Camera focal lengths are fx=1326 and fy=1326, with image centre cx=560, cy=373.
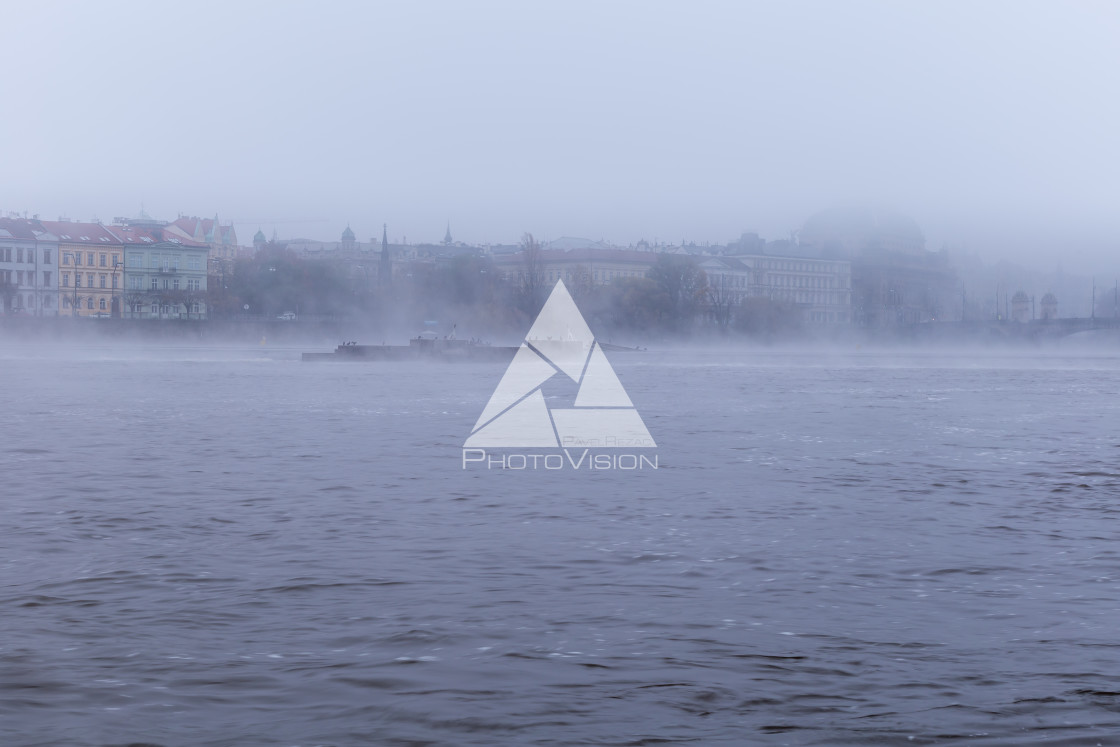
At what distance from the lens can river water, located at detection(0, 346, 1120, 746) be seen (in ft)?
19.1

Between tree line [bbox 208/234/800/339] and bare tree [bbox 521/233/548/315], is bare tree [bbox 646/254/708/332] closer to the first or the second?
tree line [bbox 208/234/800/339]

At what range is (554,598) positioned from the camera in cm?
820

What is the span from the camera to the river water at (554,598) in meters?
5.82

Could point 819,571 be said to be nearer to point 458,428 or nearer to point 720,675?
point 720,675

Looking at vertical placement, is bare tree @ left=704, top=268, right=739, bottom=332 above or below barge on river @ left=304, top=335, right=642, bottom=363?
above

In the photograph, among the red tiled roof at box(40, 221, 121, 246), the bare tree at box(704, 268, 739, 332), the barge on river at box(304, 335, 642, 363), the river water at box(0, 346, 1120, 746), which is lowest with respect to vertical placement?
the barge on river at box(304, 335, 642, 363)

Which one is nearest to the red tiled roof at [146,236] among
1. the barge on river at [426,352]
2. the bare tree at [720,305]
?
the bare tree at [720,305]

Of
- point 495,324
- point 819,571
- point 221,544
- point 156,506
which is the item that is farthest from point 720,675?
point 495,324

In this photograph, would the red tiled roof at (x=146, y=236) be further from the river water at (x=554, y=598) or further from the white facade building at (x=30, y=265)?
the river water at (x=554, y=598)

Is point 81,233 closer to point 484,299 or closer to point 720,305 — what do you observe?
point 484,299

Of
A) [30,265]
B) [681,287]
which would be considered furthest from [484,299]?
[30,265]

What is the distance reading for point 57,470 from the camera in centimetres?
1545

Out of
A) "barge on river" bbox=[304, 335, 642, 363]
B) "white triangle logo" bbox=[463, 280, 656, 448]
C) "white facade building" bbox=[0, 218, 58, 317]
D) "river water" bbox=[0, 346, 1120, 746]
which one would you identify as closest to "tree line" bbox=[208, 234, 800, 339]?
"white facade building" bbox=[0, 218, 58, 317]

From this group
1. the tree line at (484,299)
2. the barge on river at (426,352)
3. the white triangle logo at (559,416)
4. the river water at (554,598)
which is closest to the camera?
the river water at (554,598)
